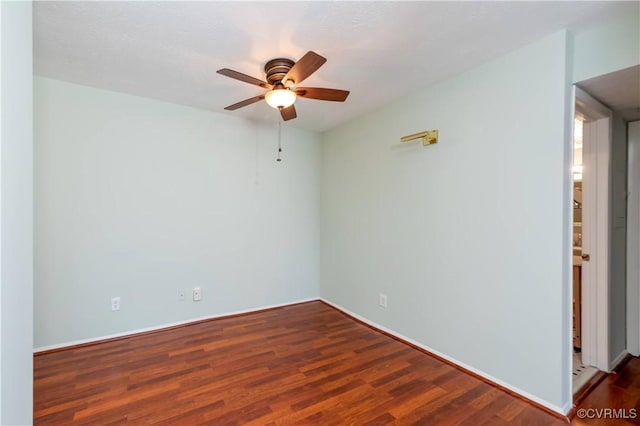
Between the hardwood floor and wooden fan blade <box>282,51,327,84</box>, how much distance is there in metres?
2.05

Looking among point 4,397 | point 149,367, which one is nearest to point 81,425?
point 149,367

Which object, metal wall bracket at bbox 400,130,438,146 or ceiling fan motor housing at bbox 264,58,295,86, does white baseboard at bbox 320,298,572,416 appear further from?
ceiling fan motor housing at bbox 264,58,295,86

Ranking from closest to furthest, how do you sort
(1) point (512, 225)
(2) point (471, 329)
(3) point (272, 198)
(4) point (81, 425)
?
(4) point (81, 425) < (1) point (512, 225) < (2) point (471, 329) < (3) point (272, 198)

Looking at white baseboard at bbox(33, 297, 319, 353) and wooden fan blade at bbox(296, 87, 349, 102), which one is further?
white baseboard at bbox(33, 297, 319, 353)

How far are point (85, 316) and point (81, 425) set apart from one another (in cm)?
128

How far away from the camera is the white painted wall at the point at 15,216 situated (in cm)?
101

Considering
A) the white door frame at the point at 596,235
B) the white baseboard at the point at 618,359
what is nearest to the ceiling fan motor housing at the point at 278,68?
the white door frame at the point at 596,235

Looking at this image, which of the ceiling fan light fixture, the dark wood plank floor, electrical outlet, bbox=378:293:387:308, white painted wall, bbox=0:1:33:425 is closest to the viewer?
white painted wall, bbox=0:1:33:425

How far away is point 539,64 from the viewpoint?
1.88 meters

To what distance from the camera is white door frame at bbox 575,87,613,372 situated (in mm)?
2232

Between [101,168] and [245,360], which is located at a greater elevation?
[101,168]

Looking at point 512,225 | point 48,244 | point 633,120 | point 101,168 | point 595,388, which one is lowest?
point 595,388

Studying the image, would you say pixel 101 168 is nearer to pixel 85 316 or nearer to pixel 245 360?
pixel 85 316

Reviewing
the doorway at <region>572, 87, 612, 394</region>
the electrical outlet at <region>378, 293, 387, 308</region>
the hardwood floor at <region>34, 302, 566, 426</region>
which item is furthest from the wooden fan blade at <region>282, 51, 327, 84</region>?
the electrical outlet at <region>378, 293, 387, 308</region>
